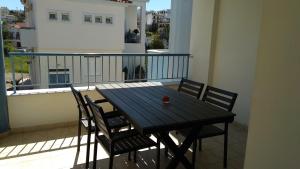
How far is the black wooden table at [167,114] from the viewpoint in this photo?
1.99 metres

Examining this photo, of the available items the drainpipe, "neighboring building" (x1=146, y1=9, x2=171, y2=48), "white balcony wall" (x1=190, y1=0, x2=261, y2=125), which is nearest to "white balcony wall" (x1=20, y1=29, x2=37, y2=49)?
"neighboring building" (x1=146, y1=9, x2=171, y2=48)

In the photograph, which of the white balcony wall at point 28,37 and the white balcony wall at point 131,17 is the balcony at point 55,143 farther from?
the white balcony wall at point 131,17

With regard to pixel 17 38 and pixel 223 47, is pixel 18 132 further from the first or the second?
pixel 17 38

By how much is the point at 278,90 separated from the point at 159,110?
128 cm

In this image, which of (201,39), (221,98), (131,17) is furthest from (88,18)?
(221,98)

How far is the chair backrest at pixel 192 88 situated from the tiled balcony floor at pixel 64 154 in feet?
2.42

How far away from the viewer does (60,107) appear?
3762 mm

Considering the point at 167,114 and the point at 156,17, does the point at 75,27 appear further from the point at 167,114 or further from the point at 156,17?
the point at 167,114

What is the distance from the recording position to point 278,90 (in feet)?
3.75

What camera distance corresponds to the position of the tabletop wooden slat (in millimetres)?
1990

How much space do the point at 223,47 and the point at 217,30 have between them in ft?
1.09

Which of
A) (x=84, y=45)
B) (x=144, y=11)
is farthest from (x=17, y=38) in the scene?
(x=144, y=11)

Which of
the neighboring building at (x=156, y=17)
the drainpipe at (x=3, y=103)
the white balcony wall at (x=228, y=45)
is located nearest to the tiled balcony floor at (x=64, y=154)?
the drainpipe at (x=3, y=103)

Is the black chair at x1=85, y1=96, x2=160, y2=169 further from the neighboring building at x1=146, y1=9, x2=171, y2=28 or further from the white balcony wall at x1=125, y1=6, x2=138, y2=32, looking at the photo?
the white balcony wall at x1=125, y1=6, x2=138, y2=32
